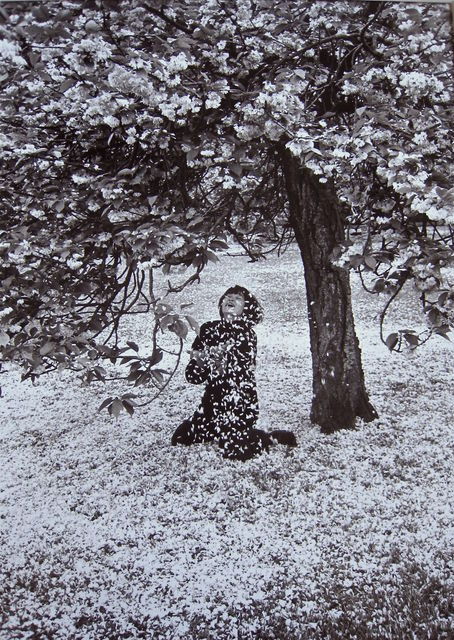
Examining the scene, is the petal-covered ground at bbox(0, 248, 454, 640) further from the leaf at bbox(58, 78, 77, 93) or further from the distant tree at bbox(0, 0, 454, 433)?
the leaf at bbox(58, 78, 77, 93)

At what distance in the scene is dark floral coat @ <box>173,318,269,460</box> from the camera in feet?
8.87

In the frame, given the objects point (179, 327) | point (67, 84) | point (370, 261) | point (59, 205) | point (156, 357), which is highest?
point (67, 84)

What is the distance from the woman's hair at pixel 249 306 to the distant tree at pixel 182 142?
0.27 m

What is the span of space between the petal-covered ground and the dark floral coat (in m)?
0.07

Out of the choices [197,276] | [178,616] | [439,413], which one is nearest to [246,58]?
[197,276]

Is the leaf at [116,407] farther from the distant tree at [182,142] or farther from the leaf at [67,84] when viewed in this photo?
the leaf at [67,84]

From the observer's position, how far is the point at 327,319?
2.94 m

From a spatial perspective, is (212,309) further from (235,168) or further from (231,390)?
(235,168)

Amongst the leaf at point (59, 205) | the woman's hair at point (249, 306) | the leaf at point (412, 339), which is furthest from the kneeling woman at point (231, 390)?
the leaf at point (59, 205)

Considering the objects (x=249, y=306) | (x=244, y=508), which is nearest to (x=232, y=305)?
(x=249, y=306)

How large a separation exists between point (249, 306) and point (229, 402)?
0.54 metres

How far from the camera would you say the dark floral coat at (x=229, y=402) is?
2.70 metres

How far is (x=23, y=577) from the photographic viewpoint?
7.17 ft

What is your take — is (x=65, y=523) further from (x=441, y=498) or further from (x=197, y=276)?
(x=441, y=498)
